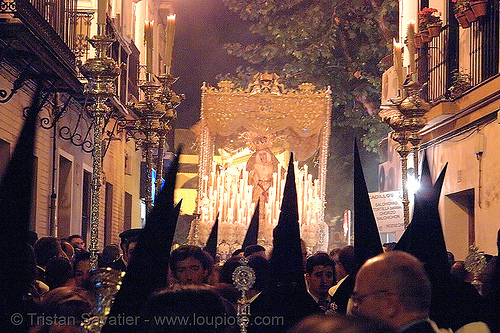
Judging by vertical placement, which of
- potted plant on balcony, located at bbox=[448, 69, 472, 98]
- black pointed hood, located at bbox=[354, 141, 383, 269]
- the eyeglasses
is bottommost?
the eyeglasses

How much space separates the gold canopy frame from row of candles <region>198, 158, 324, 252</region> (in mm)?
17

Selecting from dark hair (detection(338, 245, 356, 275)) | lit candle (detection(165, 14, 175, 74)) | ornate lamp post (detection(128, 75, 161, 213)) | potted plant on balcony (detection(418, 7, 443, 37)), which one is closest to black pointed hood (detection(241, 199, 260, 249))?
dark hair (detection(338, 245, 356, 275))

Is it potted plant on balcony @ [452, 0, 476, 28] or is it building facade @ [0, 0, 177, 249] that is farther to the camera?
potted plant on balcony @ [452, 0, 476, 28]

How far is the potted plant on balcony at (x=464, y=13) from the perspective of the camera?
40.0 feet

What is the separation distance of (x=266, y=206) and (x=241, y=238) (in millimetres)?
842

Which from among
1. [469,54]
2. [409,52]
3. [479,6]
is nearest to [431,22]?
[469,54]

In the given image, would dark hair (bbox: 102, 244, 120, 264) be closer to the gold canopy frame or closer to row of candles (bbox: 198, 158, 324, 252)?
row of candles (bbox: 198, 158, 324, 252)

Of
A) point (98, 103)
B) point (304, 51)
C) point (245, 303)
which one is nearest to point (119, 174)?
point (304, 51)

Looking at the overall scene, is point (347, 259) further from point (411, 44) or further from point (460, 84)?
point (460, 84)

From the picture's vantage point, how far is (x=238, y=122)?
16.8 metres

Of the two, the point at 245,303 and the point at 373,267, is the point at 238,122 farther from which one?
the point at 373,267

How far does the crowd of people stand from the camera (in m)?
2.88

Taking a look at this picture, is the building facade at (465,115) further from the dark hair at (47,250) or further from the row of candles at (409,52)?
the dark hair at (47,250)

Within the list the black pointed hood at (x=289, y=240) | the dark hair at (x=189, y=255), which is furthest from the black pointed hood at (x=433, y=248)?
the dark hair at (x=189, y=255)
